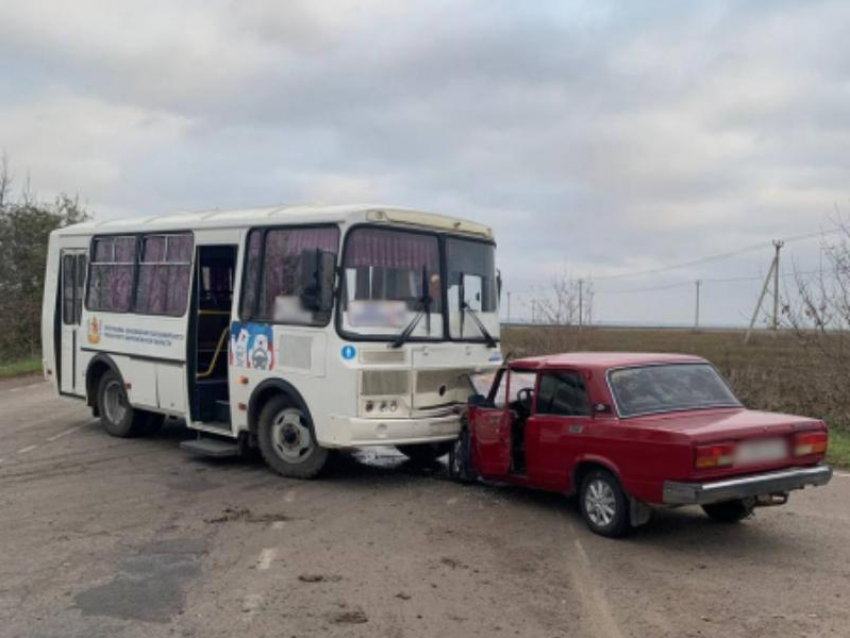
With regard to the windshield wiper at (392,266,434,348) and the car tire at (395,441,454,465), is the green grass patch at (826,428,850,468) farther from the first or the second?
the windshield wiper at (392,266,434,348)

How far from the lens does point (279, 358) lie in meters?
10.0

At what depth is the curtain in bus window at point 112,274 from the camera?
12.7 metres

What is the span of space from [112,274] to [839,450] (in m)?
10.3

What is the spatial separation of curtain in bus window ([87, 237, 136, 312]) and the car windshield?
7495 millimetres

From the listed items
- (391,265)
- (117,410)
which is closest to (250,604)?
(391,265)

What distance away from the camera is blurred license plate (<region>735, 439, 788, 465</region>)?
273 inches

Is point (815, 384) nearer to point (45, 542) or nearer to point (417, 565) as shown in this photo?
point (417, 565)

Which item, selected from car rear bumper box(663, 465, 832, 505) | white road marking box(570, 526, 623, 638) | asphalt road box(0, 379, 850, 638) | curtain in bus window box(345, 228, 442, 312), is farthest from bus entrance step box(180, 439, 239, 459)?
car rear bumper box(663, 465, 832, 505)

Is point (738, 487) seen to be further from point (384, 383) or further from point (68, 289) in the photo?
point (68, 289)

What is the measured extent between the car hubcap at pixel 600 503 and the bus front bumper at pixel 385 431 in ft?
7.70

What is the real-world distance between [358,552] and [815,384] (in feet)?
37.9

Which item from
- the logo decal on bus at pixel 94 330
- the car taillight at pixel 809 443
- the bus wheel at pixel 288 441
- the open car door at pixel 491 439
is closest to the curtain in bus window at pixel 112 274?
the logo decal on bus at pixel 94 330

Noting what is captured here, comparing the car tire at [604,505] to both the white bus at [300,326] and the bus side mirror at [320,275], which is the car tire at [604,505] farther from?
the bus side mirror at [320,275]

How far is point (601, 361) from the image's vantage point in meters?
8.13
